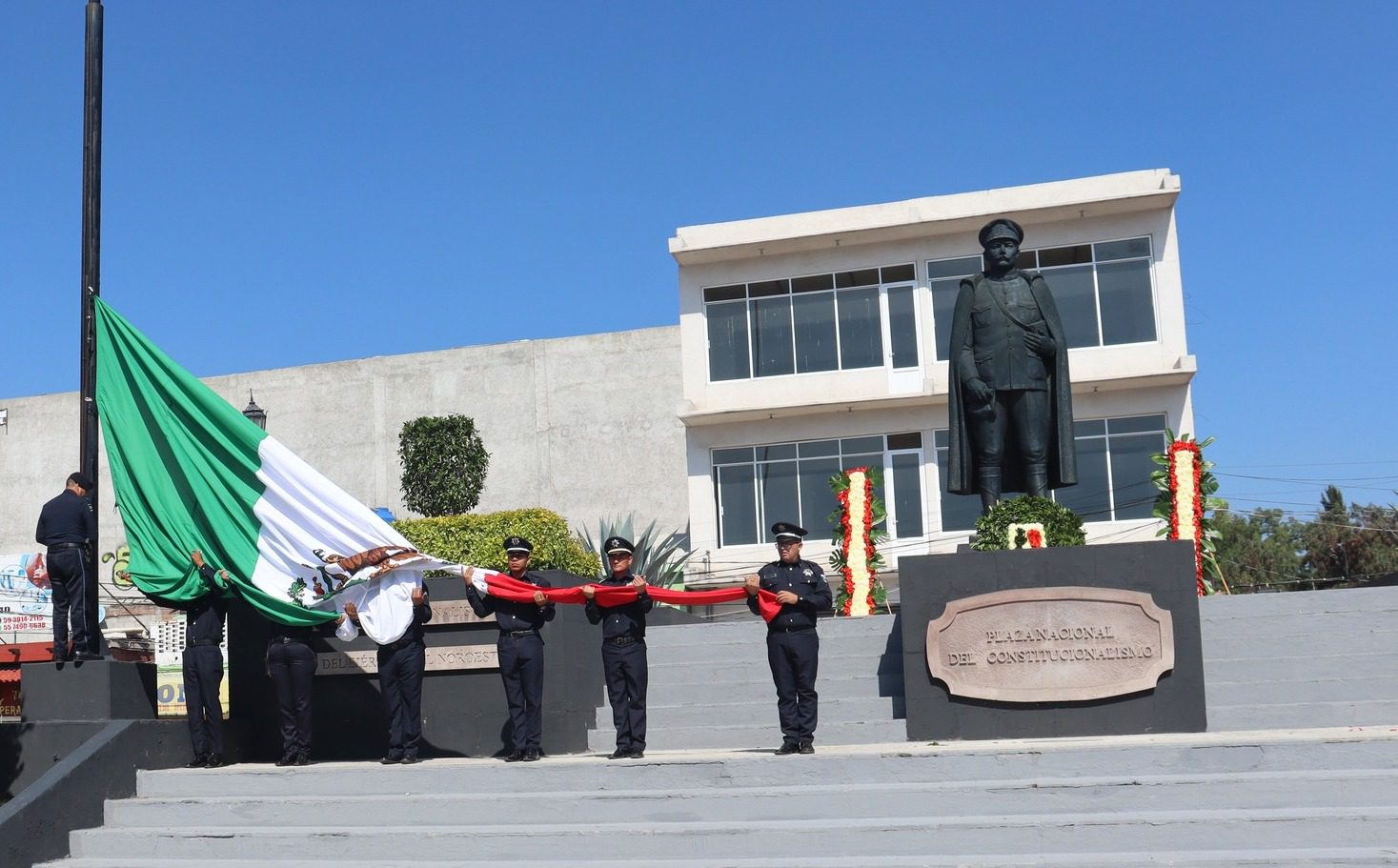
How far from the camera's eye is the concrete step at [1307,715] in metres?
10.5

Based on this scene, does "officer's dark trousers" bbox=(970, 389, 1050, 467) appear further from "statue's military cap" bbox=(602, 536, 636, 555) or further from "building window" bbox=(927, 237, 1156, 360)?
"building window" bbox=(927, 237, 1156, 360)

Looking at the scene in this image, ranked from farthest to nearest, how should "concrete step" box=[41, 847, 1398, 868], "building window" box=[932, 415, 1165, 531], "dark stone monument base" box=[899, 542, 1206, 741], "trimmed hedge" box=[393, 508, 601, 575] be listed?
"building window" box=[932, 415, 1165, 531] → "trimmed hedge" box=[393, 508, 601, 575] → "dark stone monument base" box=[899, 542, 1206, 741] → "concrete step" box=[41, 847, 1398, 868]

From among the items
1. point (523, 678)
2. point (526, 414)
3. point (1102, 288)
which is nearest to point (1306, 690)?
point (523, 678)

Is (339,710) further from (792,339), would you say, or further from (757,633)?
(792,339)

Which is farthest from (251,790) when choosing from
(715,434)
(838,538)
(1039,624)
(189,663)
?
(715,434)

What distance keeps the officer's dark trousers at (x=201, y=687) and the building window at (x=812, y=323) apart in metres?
19.3

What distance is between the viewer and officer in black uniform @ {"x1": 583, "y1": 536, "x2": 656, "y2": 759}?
406 inches

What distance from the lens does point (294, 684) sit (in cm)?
1140

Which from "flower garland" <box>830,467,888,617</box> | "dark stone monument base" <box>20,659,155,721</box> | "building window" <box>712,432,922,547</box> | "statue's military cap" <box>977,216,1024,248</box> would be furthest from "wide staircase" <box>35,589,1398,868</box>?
"building window" <box>712,432,922,547</box>

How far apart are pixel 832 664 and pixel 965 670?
1.78 m

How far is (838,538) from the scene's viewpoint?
16.6 metres

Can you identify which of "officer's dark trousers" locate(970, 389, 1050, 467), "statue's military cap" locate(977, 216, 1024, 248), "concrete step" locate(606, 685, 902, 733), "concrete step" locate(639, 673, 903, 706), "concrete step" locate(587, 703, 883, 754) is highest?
"statue's military cap" locate(977, 216, 1024, 248)

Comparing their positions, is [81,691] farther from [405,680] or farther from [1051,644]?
[1051,644]

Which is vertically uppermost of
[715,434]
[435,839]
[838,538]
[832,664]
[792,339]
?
[792,339]
